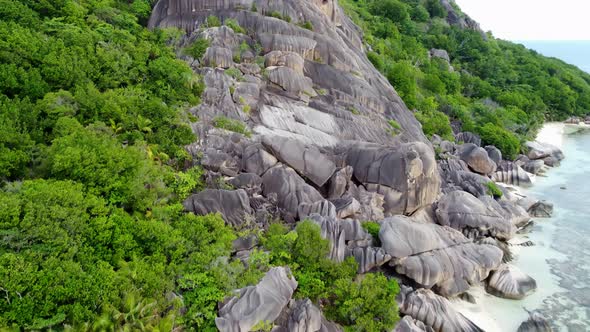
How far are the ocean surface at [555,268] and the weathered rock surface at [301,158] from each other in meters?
9.14

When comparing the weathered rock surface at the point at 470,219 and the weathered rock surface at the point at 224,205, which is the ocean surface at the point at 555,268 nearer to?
the weathered rock surface at the point at 470,219

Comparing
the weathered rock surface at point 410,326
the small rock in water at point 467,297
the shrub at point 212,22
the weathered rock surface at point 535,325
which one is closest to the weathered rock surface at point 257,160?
the weathered rock surface at point 410,326

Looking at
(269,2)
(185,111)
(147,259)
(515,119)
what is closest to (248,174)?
(185,111)

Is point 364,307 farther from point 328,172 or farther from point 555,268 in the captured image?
point 555,268

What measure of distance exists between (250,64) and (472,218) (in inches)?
676

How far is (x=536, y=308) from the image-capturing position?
17.8 metres

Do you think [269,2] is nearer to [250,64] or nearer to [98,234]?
[250,64]

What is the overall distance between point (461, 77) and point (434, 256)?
45.1m

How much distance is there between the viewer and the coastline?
55.3 ft

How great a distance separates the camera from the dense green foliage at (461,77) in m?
39.1

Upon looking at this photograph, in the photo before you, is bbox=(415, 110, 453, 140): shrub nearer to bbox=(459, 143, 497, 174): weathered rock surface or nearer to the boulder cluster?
the boulder cluster

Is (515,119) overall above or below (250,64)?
below

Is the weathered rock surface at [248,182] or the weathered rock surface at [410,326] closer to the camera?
the weathered rock surface at [410,326]

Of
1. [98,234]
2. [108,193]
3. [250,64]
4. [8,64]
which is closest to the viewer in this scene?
[98,234]
